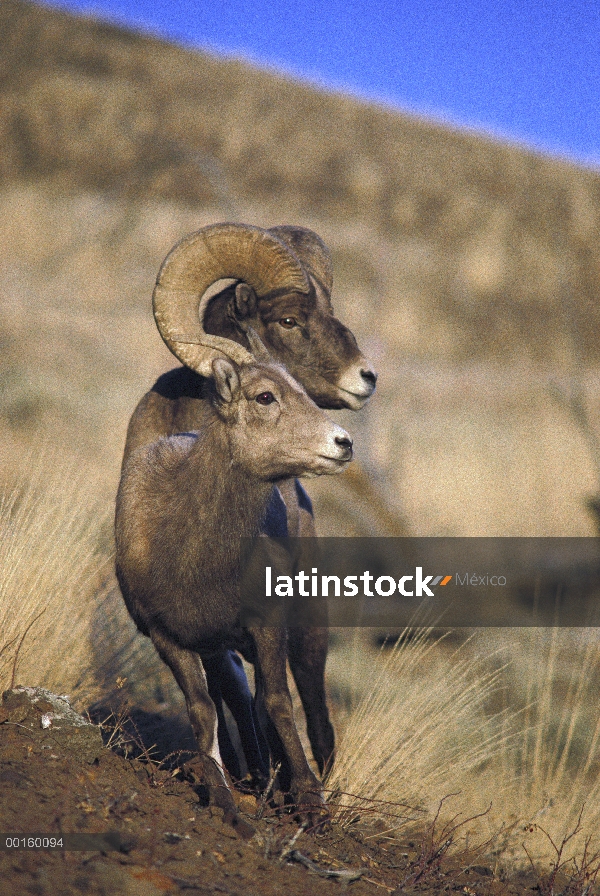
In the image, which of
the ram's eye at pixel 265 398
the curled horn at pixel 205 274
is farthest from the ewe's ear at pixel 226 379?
the curled horn at pixel 205 274

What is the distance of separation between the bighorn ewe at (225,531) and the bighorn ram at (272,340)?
2.63 ft

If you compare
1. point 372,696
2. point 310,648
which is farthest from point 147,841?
point 372,696

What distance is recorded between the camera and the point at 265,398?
5.31m

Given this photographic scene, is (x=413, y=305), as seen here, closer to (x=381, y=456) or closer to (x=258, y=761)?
(x=381, y=456)

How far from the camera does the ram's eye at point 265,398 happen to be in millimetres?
5309

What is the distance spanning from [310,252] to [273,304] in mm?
756

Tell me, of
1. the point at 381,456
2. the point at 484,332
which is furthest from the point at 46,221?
the point at 381,456

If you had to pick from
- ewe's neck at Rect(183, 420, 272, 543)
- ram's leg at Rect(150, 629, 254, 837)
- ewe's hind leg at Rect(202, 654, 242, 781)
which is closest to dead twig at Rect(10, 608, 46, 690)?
ram's leg at Rect(150, 629, 254, 837)

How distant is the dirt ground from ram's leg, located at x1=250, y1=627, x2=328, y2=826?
0.14 meters

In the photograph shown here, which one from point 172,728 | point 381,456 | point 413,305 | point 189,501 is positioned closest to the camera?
point 189,501

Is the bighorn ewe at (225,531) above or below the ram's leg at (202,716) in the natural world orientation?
above

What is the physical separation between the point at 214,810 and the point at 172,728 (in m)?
2.75

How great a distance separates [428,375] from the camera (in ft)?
107

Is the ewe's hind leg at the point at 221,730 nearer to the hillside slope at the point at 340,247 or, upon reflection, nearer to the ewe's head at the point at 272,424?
the ewe's head at the point at 272,424
